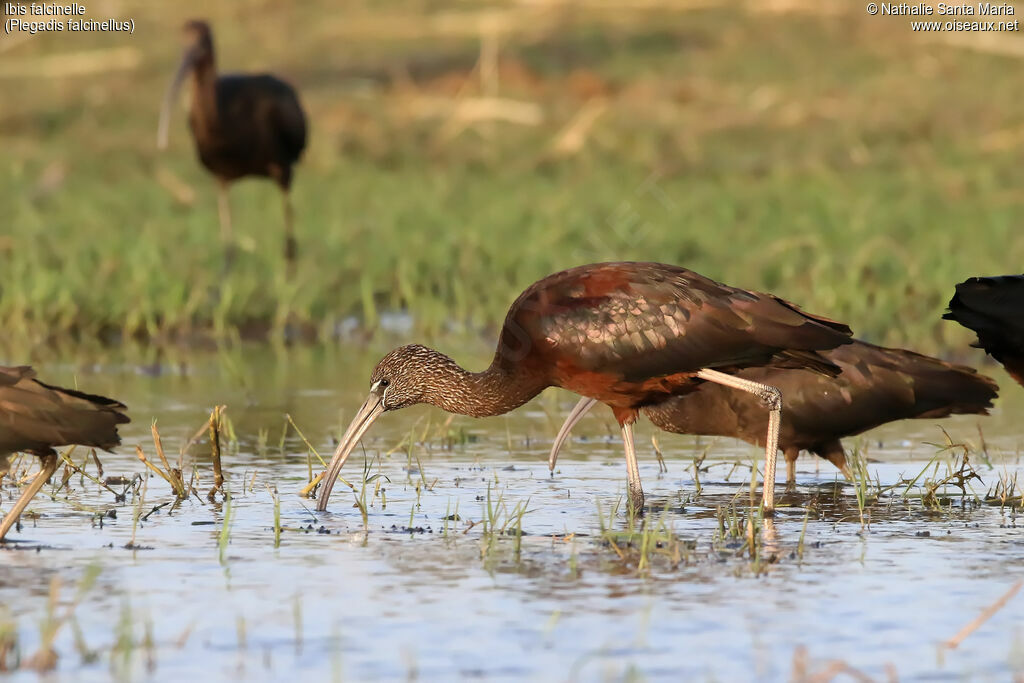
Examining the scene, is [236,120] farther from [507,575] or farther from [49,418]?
[507,575]

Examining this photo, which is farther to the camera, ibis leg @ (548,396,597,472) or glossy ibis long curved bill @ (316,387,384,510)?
ibis leg @ (548,396,597,472)

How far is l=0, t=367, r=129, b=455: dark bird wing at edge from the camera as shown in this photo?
6879 mm

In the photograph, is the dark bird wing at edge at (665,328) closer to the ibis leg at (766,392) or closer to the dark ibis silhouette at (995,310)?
the ibis leg at (766,392)

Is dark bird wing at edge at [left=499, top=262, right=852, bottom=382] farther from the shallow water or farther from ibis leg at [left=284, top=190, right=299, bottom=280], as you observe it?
ibis leg at [left=284, top=190, right=299, bottom=280]

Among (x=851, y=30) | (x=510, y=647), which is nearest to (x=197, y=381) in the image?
(x=510, y=647)

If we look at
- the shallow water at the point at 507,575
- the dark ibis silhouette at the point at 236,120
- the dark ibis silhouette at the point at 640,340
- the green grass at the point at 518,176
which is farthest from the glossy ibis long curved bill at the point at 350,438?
the dark ibis silhouette at the point at 236,120

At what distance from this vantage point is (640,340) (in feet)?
25.3

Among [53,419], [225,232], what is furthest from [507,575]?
[225,232]

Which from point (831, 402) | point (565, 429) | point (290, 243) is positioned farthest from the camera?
point (290, 243)

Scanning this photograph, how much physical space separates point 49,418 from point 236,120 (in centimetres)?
1050

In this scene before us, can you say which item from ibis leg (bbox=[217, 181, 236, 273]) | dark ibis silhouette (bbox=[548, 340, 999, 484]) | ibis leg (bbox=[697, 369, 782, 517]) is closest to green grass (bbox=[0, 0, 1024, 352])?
ibis leg (bbox=[217, 181, 236, 273])

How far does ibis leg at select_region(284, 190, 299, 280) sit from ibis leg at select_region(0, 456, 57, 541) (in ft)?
22.6

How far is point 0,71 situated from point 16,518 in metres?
20.3

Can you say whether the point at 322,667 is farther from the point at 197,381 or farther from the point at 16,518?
the point at 197,381
